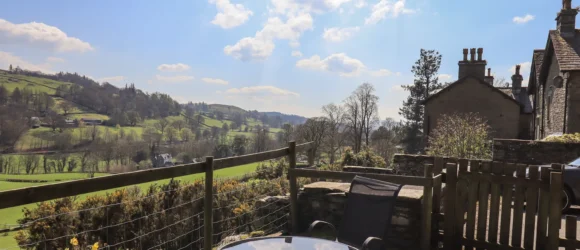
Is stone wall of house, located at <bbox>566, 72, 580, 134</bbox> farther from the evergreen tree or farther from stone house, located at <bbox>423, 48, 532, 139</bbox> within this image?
the evergreen tree

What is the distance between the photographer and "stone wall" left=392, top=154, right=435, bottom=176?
30.8 ft

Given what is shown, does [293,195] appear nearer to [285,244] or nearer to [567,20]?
[285,244]

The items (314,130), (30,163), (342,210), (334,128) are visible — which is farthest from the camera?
(30,163)

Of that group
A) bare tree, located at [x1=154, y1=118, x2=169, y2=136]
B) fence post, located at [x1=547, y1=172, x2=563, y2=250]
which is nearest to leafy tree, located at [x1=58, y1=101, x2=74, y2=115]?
bare tree, located at [x1=154, y1=118, x2=169, y2=136]

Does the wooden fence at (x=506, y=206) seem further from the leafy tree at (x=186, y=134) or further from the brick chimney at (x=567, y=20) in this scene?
the leafy tree at (x=186, y=134)

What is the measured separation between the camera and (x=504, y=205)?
4.15 m

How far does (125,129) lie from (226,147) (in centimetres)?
4013

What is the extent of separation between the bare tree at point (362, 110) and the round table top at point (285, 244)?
3605 centimetres

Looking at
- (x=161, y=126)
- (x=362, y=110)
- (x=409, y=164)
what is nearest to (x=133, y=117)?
(x=161, y=126)

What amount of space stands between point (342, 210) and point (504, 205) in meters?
2.05

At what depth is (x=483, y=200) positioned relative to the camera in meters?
4.21

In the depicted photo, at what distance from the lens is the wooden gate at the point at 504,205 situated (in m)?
3.86

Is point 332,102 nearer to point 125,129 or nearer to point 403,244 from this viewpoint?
point 403,244

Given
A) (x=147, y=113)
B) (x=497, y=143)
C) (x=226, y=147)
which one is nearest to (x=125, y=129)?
(x=147, y=113)
